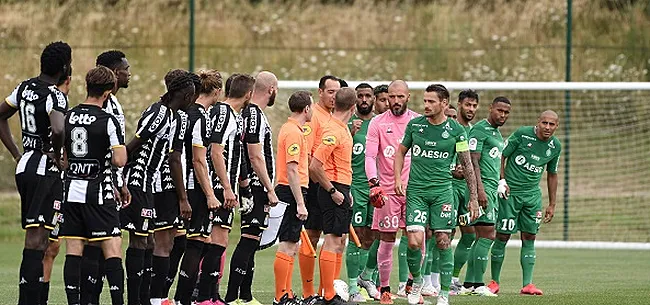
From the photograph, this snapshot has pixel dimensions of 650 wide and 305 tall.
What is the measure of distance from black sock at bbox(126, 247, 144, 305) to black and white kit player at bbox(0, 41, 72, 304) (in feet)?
2.67

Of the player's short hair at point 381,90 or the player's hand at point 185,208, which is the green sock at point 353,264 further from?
the player's hand at point 185,208

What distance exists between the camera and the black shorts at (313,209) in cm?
1276

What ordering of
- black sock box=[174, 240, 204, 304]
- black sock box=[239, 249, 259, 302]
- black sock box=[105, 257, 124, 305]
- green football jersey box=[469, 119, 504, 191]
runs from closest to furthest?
black sock box=[105, 257, 124, 305] → black sock box=[174, 240, 204, 304] → black sock box=[239, 249, 259, 302] → green football jersey box=[469, 119, 504, 191]

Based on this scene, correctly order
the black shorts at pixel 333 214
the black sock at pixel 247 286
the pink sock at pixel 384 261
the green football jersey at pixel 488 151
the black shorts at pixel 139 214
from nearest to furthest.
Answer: the black shorts at pixel 139 214 → the black shorts at pixel 333 214 → the black sock at pixel 247 286 → the pink sock at pixel 384 261 → the green football jersey at pixel 488 151

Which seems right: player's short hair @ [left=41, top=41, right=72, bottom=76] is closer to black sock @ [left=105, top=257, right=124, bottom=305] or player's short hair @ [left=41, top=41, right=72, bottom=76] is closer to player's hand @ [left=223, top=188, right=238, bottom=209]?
black sock @ [left=105, top=257, right=124, bottom=305]

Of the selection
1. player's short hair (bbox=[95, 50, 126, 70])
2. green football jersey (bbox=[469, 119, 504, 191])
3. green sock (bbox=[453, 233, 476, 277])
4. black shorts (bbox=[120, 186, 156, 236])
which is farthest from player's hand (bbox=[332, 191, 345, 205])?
green football jersey (bbox=[469, 119, 504, 191])

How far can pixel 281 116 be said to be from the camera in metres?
22.5

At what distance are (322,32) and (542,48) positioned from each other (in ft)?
18.9

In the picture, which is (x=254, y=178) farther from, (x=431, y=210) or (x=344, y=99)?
(x=431, y=210)

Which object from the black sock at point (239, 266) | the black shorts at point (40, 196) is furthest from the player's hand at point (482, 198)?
the black shorts at point (40, 196)

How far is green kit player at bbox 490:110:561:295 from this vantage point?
1432cm

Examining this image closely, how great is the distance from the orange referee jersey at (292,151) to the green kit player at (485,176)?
94.1 inches

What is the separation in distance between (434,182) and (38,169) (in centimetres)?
412

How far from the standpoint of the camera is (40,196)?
32.8ft
